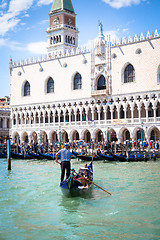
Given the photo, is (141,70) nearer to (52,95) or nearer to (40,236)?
(52,95)

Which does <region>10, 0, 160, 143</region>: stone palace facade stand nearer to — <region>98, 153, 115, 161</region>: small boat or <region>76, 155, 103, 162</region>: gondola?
<region>98, 153, 115, 161</region>: small boat

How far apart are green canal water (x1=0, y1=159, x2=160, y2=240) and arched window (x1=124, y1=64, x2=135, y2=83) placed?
14558 mm

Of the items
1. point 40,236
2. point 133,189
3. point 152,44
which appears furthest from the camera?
point 152,44

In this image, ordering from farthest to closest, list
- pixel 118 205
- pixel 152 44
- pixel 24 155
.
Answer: pixel 152 44 → pixel 24 155 → pixel 118 205

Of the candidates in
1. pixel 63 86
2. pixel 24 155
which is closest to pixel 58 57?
pixel 63 86

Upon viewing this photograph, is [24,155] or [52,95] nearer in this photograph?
[24,155]

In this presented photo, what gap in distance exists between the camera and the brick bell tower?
3894 cm

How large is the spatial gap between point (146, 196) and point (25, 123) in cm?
2351

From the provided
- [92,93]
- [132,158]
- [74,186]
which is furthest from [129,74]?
[74,186]

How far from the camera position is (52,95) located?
2977 cm

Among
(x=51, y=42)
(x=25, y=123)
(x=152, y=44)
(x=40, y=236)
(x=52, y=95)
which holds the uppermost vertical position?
(x=51, y=42)

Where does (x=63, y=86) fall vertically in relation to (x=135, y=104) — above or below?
above

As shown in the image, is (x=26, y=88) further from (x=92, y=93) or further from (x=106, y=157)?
(x=106, y=157)

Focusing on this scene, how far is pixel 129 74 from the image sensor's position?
25.4 metres
